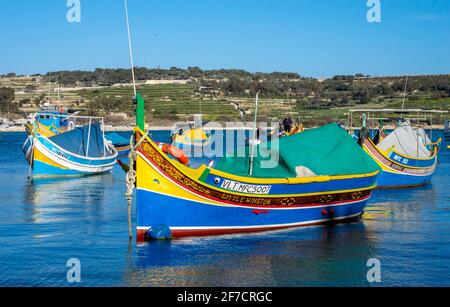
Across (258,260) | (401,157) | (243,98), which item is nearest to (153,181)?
(258,260)

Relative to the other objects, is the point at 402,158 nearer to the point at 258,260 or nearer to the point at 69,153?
the point at 69,153

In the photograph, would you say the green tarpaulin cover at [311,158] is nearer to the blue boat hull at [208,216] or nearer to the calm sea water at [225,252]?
the blue boat hull at [208,216]

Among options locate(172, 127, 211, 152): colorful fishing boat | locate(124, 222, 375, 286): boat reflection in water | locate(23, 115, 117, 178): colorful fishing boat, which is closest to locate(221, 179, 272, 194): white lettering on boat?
locate(124, 222, 375, 286): boat reflection in water

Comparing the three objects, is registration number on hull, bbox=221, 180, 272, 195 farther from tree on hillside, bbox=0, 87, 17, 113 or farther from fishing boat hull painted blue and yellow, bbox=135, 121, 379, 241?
tree on hillside, bbox=0, 87, 17, 113

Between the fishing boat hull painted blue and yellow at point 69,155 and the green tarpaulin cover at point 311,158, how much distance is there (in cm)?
2420

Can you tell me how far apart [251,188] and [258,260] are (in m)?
2.84

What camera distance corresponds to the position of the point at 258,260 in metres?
20.5

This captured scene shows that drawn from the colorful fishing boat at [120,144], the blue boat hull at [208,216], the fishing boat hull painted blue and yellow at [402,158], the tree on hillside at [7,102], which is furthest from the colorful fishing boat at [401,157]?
the tree on hillside at [7,102]

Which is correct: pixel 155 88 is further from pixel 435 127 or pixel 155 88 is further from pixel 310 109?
pixel 435 127

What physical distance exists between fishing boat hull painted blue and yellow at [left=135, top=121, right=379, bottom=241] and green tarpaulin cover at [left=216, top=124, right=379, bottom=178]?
1.97 feet

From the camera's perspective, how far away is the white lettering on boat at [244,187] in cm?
2233
